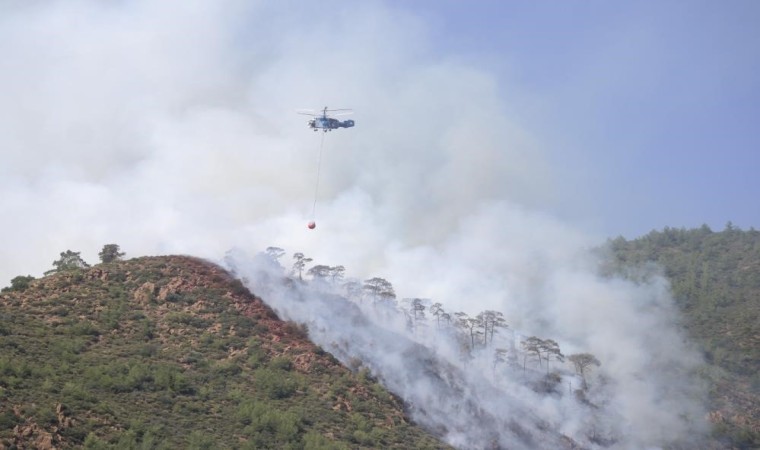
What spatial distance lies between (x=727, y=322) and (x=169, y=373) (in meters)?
108

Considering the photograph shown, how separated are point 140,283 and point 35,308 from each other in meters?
15.0

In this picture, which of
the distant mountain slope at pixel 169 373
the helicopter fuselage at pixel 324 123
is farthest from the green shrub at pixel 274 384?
the helicopter fuselage at pixel 324 123

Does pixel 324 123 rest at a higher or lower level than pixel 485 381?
higher

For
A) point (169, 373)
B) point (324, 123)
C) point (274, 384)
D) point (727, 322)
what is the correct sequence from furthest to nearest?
point (727, 322), point (324, 123), point (274, 384), point (169, 373)

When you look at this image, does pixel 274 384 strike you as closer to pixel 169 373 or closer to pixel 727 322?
pixel 169 373

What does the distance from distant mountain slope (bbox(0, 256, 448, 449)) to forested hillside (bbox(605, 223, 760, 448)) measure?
54426 millimetres

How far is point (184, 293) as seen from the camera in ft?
360

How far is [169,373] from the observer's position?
8825 centimetres

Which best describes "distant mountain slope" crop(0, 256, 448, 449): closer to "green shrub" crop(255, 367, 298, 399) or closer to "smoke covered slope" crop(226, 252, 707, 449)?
"green shrub" crop(255, 367, 298, 399)

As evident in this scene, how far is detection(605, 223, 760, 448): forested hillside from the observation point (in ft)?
403

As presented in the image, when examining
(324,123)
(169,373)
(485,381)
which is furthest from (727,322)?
(169,373)

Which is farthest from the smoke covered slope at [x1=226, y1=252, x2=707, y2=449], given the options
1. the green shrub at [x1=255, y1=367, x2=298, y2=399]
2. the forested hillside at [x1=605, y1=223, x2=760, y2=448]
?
the green shrub at [x1=255, y1=367, x2=298, y2=399]

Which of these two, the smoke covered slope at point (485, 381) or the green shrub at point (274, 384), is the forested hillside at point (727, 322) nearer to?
the smoke covered slope at point (485, 381)

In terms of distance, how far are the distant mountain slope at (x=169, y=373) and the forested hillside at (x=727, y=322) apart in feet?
179
